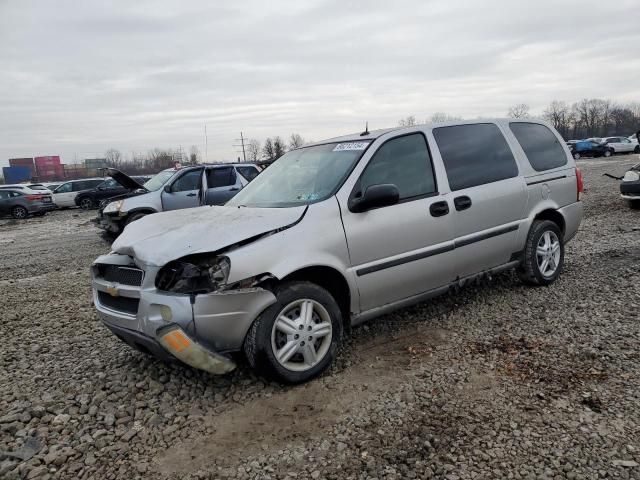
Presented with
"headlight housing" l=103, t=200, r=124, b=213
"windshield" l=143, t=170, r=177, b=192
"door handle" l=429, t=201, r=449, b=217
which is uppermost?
"windshield" l=143, t=170, r=177, b=192

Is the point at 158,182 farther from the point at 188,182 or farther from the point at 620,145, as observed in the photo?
the point at 620,145

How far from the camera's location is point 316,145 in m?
4.59

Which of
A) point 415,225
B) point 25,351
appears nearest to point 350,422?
point 415,225

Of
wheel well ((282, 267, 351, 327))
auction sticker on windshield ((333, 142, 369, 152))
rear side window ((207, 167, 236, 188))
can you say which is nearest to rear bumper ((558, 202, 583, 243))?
auction sticker on windshield ((333, 142, 369, 152))

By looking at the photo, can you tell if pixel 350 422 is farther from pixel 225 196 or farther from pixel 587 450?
pixel 225 196

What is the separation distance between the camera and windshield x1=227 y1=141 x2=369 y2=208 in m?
3.83

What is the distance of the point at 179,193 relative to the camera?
1104 cm

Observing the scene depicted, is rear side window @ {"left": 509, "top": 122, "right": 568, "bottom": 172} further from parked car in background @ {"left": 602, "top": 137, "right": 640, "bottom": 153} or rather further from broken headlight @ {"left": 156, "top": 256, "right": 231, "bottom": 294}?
parked car in background @ {"left": 602, "top": 137, "right": 640, "bottom": 153}

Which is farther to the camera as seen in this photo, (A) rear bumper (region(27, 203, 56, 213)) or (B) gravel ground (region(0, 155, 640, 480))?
(A) rear bumper (region(27, 203, 56, 213))

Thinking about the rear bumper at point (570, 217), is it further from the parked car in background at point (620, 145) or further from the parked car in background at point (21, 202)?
the parked car in background at point (620, 145)

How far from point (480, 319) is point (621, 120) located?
110382 millimetres

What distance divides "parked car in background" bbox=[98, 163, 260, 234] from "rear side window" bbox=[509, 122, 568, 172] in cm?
654

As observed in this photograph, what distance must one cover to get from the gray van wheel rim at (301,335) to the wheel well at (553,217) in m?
2.99

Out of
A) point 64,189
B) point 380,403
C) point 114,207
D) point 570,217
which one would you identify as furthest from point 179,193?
point 64,189
